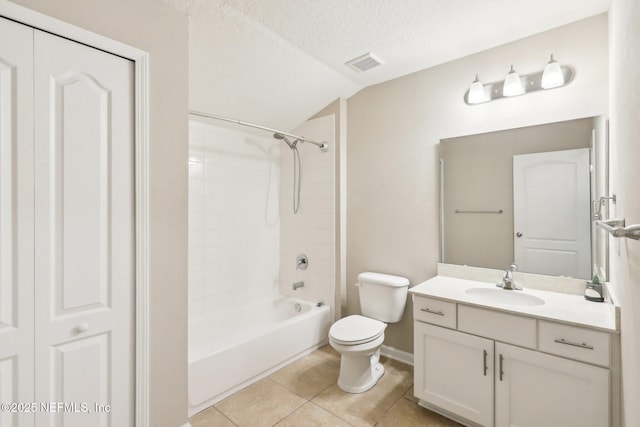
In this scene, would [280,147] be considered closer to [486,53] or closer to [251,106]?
[251,106]

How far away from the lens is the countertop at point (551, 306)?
4.61ft

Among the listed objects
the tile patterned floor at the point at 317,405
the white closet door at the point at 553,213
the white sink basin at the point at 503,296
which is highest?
the white closet door at the point at 553,213

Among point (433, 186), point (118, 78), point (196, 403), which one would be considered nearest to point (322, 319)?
point (196, 403)

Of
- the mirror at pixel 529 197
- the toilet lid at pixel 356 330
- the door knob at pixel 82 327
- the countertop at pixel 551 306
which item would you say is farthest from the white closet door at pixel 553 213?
the door knob at pixel 82 327

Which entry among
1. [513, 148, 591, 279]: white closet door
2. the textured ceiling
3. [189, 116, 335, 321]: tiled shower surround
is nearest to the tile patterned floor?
[189, 116, 335, 321]: tiled shower surround

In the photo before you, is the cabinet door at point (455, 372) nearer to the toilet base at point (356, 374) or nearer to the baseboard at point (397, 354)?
the toilet base at point (356, 374)

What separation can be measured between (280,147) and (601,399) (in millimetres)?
3120

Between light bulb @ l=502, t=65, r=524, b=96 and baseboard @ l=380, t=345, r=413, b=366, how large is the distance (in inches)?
84.6

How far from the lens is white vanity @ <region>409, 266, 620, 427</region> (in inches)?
53.8

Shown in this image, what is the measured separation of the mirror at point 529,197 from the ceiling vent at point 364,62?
2.76 ft

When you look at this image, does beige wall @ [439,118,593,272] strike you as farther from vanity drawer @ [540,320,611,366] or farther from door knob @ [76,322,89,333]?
door knob @ [76,322,89,333]

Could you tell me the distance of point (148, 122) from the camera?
153 centimetres

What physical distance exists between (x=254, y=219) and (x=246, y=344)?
4.42 feet

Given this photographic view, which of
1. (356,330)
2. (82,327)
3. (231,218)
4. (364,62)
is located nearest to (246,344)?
(356,330)
